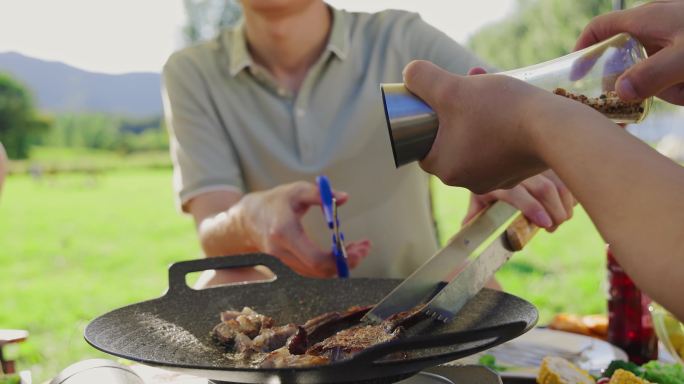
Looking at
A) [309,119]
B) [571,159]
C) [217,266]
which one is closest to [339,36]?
[309,119]

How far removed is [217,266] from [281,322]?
0.16 m

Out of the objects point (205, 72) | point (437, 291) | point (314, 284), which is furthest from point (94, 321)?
point (205, 72)

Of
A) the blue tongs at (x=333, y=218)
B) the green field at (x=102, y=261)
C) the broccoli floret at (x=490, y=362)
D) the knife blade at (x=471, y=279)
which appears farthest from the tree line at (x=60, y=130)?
the knife blade at (x=471, y=279)

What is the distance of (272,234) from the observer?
158 centimetres

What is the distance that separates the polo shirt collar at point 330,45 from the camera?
228 cm

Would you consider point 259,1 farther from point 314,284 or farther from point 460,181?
point 460,181

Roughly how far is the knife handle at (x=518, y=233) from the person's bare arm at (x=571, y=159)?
0.29 metres

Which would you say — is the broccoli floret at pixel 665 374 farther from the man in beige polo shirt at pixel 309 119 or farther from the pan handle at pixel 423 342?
the man in beige polo shirt at pixel 309 119

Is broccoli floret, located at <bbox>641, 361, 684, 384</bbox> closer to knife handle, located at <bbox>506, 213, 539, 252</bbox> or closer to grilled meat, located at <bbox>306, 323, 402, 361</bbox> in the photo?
knife handle, located at <bbox>506, 213, 539, 252</bbox>

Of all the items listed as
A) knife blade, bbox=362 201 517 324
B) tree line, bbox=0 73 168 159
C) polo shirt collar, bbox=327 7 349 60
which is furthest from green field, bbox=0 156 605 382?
knife blade, bbox=362 201 517 324

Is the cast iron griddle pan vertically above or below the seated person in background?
below

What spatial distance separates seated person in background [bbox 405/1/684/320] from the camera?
0.79 m

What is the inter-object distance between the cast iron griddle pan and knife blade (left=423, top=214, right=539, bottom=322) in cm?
3

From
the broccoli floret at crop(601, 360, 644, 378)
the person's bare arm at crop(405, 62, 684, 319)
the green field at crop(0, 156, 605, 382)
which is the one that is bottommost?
the green field at crop(0, 156, 605, 382)
